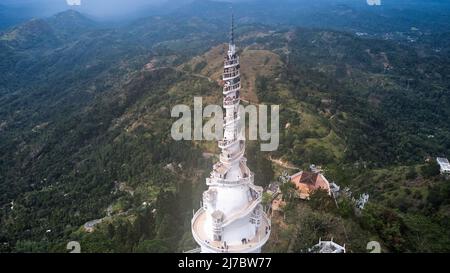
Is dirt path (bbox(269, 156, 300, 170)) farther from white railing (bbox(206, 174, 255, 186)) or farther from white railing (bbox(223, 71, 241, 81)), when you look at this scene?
white railing (bbox(223, 71, 241, 81))

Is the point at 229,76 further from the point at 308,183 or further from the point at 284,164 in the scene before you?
the point at 284,164

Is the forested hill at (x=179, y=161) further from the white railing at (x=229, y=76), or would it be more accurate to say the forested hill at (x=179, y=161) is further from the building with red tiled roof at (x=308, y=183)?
the white railing at (x=229, y=76)

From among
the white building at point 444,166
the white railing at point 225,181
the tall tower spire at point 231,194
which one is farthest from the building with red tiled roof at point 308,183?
the white building at point 444,166

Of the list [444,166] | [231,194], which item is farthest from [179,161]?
[231,194]

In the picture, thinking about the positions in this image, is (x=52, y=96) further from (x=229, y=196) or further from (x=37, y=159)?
(x=229, y=196)

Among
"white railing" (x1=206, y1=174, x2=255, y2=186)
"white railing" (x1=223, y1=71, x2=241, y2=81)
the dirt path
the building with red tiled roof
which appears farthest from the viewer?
the dirt path

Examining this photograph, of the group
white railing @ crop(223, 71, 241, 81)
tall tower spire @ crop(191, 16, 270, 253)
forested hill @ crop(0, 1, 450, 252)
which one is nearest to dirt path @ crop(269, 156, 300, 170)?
forested hill @ crop(0, 1, 450, 252)
